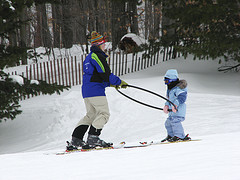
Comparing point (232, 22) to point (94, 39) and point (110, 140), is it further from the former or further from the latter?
point (94, 39)

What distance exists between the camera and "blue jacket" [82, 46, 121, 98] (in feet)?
15.1

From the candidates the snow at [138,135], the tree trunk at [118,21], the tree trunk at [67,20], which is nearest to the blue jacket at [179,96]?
the snow at [138,135]

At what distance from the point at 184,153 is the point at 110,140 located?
4.06 meters

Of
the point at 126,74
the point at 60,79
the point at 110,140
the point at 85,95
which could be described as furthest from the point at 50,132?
the point at 126,74

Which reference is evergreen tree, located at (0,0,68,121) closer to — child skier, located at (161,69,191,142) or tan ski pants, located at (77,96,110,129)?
tan ski pants, located at (77,96,110,129)

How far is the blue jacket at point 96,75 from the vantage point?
15.1ft

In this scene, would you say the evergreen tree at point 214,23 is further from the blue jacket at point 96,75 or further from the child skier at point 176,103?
the blue jacket at point 96,75

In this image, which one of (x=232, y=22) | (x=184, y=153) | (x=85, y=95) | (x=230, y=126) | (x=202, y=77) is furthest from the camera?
(x=202, y=77)

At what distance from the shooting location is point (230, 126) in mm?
6820

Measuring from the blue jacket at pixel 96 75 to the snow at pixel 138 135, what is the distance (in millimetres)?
996

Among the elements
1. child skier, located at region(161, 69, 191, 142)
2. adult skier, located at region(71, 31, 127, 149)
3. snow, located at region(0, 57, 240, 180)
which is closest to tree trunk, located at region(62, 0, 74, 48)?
snow, located at region(0, 57, 240, 180)

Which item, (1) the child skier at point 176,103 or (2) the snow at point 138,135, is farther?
(1) the child skier at point 176,103

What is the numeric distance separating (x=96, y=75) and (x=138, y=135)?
3014 mm

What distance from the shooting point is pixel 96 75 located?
468 cm
